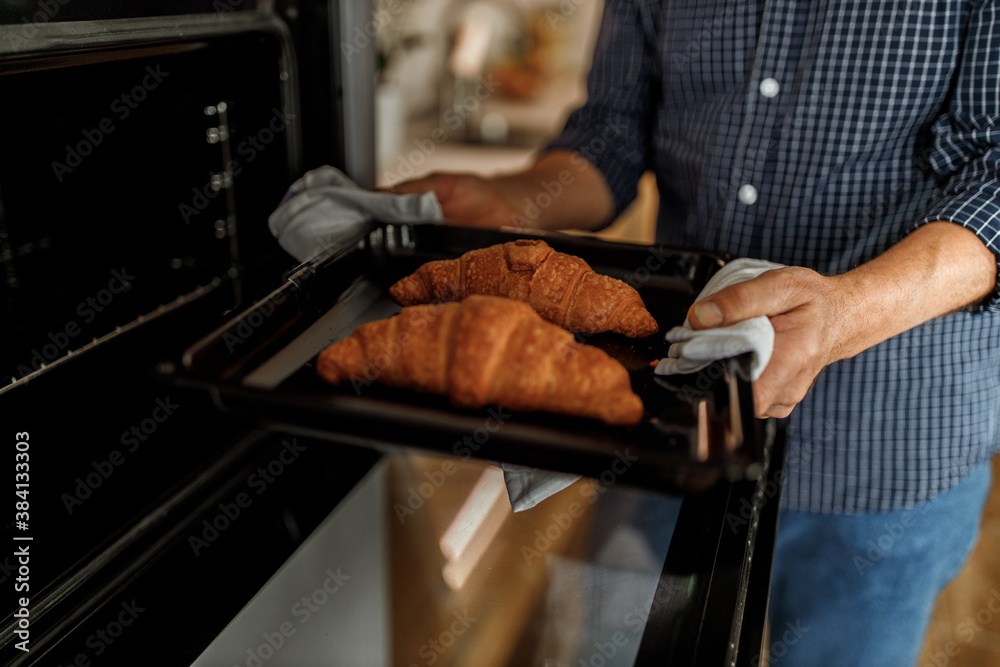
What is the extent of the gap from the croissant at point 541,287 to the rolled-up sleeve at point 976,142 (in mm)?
456

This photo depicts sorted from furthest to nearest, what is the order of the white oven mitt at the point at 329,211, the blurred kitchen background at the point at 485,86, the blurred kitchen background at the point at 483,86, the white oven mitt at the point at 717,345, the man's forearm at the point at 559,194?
the blurred kitchen background at the point at 485,86 < the blurred kitchen background at the point at 483,86 < the man's forearm at the point at 559,194 < the white oven mitt at the point at 329,211 < the white oven mitt at the point at 717,345

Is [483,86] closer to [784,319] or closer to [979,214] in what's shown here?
[979,214]

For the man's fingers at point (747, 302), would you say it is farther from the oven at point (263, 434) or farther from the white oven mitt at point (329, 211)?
the white oven mitt at point (329, 211)

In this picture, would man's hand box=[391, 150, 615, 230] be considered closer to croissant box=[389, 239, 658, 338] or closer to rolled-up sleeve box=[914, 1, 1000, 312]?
croissant box=[389, 239, 658, 338]

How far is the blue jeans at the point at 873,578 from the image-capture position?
1.17 metres

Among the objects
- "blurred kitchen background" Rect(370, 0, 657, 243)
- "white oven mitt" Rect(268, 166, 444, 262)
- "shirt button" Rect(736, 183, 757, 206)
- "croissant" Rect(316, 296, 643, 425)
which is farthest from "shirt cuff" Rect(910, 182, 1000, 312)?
"blurred kitchen background" Rect(370, 0, 657, 243)

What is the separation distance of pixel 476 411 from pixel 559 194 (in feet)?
2.50

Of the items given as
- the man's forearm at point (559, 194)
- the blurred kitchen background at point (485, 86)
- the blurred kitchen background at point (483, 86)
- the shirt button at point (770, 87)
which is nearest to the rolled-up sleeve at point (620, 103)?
the man's forearm at point (559, 194)

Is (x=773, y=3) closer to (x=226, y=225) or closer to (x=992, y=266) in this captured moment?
(x=992, y=266)

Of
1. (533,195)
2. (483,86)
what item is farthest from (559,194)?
(483,86)

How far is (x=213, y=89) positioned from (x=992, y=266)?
3.45ft

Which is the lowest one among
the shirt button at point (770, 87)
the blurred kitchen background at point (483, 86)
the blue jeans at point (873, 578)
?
the blue jeans at point (873, 578)

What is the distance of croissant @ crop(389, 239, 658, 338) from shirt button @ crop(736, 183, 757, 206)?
1.44 feet

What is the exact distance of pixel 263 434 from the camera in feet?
3.16
